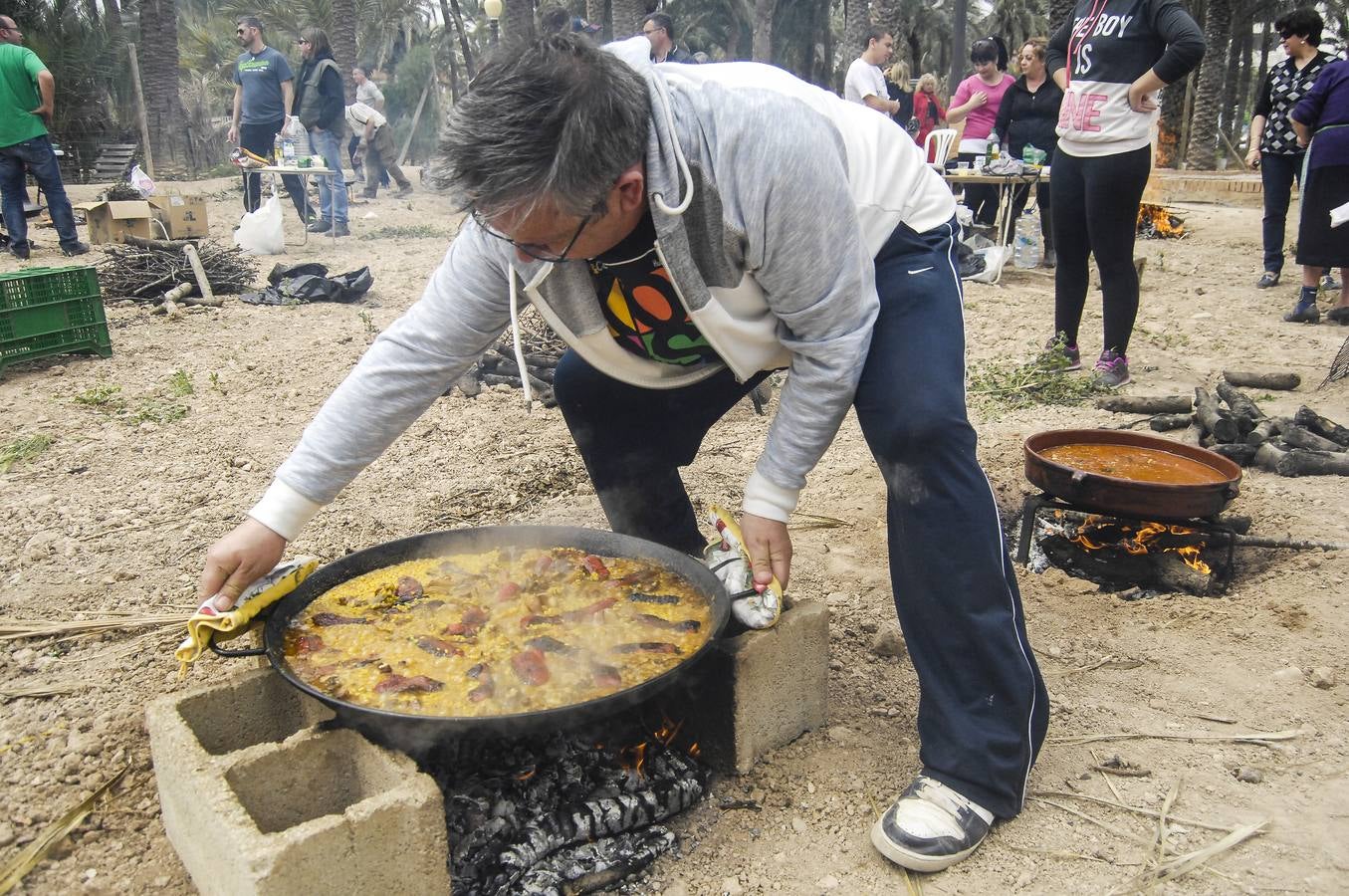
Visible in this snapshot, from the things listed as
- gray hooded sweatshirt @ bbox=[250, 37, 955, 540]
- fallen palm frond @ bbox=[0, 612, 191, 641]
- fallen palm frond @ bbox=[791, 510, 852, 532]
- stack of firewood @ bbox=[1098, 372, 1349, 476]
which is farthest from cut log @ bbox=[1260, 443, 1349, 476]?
fallen palm frond @ bbox=[0, 612, 191, 641]

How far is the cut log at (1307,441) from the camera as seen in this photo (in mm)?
4453

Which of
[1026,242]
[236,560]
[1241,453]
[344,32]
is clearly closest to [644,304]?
[236,560]

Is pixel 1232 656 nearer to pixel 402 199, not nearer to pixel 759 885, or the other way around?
pixel 759 885

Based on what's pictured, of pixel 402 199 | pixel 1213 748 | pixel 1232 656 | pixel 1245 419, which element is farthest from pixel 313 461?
pixel 402 199

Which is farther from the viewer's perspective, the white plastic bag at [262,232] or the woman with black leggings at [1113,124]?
the white plastic bag at [262,232]

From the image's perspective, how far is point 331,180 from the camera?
12.1m

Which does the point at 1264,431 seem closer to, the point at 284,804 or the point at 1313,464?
the point at 1313,464

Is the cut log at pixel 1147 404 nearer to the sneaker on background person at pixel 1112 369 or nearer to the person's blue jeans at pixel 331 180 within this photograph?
the sneaker on background person at pixel 1112 369

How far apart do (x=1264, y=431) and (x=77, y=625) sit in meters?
5.16

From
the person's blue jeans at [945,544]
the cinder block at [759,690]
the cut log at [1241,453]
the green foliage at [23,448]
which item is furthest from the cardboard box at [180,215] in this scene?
the person's blue jeans at [945,544]

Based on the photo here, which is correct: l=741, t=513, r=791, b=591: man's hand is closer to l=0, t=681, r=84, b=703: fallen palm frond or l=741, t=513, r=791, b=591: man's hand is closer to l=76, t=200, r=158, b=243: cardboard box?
l=0, t=681, r=84, b=703: fallen palm frond

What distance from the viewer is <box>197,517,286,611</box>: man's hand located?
2.28 meters

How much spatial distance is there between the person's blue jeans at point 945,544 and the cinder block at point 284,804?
1.19m

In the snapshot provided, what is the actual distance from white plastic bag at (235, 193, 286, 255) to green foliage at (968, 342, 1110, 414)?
8.28m
